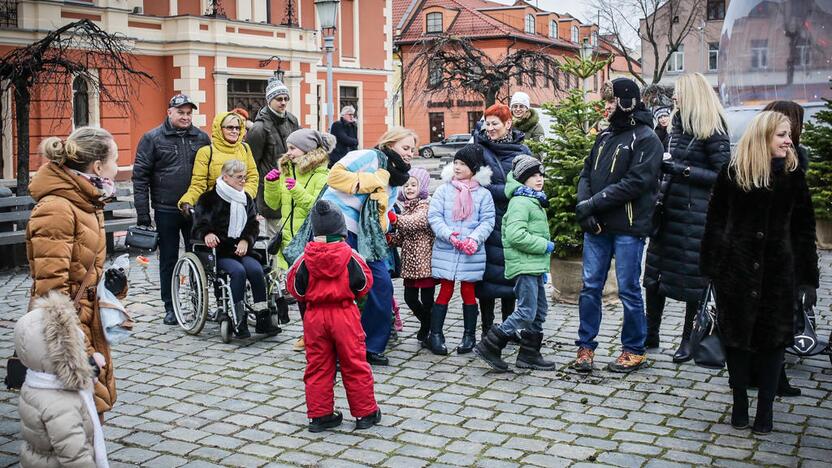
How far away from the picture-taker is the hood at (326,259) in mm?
5816

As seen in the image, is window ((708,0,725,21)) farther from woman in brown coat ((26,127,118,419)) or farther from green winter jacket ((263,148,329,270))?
woman in brown coat ((26,127,118,419))

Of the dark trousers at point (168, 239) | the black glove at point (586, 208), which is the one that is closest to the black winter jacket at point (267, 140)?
the dark trousers at point (168, 239)

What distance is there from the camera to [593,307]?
7082 millimetres

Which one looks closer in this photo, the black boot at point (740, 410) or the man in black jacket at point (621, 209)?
the black boot at point (740, 410)

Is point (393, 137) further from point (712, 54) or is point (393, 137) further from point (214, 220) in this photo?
point (712, 54)

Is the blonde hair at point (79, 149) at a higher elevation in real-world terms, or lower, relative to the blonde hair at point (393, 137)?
lower

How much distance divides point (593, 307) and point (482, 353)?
895mm

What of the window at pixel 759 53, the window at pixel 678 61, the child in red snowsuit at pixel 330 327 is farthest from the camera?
the window at pixel 678 61

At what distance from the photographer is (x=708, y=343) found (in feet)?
19.1

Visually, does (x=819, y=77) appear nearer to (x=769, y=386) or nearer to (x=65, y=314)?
(x=769, y=386)

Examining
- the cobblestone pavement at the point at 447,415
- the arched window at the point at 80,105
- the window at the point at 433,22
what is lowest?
the cobblestone pavement at the point at 447,415

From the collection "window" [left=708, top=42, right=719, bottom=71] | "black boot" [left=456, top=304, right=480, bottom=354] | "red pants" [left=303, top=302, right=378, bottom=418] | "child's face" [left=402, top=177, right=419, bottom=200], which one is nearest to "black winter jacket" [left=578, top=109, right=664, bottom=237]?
"black boot" [left=456, top=304, right=480, bottom=354]

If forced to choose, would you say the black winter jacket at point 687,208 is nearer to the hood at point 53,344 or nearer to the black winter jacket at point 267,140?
the black winter jacket at point 267,140

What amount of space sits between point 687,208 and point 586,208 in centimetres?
76
